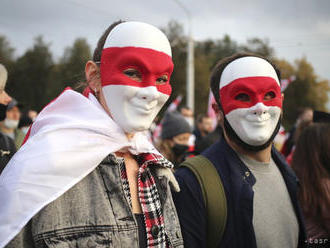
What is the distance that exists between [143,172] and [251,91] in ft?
2.98

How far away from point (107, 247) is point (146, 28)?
1076mm

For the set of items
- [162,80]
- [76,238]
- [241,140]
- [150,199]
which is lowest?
[76,238]

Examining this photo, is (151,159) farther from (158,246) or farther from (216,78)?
(216,78)

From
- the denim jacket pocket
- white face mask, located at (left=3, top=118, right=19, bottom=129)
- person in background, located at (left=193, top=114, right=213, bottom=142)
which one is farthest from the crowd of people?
person in background, located at (left=193, top=114, right=213, bottom=142)

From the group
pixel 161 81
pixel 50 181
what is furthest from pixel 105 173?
pixel 161 81

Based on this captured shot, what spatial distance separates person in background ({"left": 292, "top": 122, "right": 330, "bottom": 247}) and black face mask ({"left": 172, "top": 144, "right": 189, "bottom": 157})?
6.04 feet

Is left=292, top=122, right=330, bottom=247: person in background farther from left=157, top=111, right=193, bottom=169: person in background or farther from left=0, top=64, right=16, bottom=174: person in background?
left=0, top=64, right=16, bottom=174: person in background

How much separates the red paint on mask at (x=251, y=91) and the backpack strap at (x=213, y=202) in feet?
1.59

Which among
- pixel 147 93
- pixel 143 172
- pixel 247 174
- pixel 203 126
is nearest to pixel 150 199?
pixel 143 172

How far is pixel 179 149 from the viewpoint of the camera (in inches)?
185

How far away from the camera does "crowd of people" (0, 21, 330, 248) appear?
157 centimetres

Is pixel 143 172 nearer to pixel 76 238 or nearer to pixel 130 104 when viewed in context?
pixel 130 104

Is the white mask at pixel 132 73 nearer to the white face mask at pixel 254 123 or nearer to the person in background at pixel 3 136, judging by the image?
the white face mask at pixel 254 123

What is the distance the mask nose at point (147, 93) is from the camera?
1.82 m
